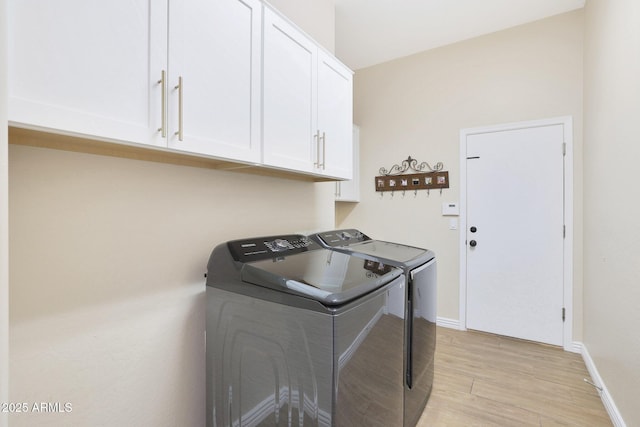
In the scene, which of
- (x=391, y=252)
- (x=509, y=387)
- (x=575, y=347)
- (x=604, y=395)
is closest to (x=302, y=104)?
(x=391, y=252)

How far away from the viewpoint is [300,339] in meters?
0.98

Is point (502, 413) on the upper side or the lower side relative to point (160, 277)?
lower

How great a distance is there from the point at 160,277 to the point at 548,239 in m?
3.08

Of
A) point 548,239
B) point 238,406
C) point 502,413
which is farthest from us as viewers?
point 548,239

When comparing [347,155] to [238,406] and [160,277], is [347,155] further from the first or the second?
[238,406]

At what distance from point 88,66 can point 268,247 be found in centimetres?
90

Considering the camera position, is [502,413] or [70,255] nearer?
[70,255]

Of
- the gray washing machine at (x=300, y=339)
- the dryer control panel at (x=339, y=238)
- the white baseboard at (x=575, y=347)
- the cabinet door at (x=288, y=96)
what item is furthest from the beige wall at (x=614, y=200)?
the cabinet door at (x=288, y=96)

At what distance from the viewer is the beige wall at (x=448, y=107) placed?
269 centimetres

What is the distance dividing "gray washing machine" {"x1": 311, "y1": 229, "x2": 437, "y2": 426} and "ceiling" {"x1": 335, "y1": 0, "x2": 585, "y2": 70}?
2005mm

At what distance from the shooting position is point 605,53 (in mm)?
1981

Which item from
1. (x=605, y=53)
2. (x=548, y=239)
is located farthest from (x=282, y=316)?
(x=548, y=239)

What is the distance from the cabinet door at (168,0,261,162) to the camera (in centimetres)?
106

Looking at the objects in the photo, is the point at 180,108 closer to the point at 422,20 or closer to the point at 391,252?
the point at 391,252
